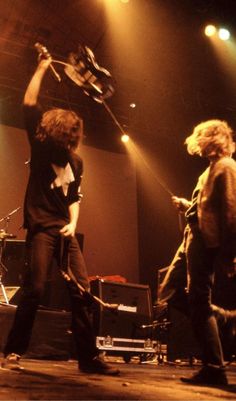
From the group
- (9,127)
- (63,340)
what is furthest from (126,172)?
(63,340)

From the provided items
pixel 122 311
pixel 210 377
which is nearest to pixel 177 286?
pixel 210 377

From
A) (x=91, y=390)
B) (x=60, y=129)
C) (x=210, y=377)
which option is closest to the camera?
(x=91, y=390)

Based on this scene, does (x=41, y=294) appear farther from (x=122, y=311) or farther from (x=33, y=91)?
(x=122, y=311)

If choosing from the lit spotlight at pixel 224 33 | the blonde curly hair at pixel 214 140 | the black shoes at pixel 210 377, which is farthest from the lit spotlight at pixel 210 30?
the black shoes at pixel 210 377

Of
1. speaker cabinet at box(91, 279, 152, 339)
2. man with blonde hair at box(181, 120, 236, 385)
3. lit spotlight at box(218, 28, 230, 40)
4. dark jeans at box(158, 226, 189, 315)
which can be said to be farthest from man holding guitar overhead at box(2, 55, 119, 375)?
lit spotlight at box(218, 28, 230, 40)

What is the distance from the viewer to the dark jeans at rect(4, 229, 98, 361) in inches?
120

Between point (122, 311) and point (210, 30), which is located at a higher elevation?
point (210, 30)

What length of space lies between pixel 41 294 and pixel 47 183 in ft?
2.55

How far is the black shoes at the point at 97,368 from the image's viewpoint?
3.01 m

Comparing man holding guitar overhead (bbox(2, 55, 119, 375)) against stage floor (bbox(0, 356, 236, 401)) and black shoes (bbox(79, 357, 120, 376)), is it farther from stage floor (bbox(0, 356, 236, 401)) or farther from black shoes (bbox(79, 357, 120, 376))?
stage floor (bbox(0, 356, 236, 401))

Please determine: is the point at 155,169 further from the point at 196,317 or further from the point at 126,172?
the point at 196,317

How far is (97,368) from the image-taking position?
3.09 metres

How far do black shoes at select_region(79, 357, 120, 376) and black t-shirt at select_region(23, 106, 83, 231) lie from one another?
3.11 feet

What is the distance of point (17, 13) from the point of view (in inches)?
318
